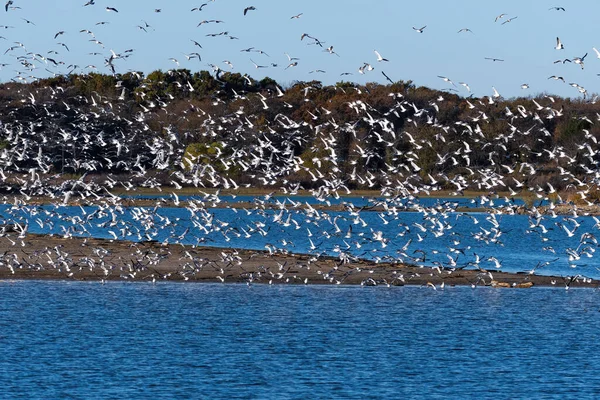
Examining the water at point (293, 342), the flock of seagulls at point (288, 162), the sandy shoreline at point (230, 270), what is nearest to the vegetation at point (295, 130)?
the flock of seagulls at point (288, 162)

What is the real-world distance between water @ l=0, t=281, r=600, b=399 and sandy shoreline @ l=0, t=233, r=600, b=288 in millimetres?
1138

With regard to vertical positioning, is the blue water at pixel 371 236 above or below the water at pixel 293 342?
below

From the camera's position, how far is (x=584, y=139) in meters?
114

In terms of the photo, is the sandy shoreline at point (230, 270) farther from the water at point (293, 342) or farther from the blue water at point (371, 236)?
the water at point (293, 342)

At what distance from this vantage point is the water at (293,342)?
2755cm

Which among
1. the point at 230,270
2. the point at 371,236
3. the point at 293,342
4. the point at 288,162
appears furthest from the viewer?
the point at 288,162

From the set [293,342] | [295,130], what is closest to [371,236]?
[293,342]

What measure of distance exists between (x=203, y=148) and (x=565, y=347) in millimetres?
77631

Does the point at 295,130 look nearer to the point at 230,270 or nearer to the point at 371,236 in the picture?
the point at 371,236

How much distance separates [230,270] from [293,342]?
13320 mm

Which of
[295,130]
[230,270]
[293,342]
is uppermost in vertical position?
[293,342]

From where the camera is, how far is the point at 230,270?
4647 centimetres

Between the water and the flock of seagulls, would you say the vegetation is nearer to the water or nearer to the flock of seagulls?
the flock of seagulls

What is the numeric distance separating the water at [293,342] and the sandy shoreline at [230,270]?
3.73 feet
